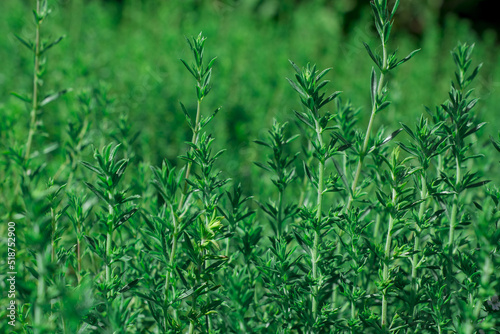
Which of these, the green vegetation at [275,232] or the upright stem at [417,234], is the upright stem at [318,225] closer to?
the green vegetation at [275,232]

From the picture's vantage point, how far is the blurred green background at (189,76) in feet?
7.79

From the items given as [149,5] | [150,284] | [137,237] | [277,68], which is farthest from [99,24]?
[150,284]

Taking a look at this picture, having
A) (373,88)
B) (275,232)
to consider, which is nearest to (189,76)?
(275,232)

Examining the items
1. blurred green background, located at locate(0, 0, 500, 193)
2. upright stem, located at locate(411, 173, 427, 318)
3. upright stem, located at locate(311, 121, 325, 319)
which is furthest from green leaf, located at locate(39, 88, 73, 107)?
upright stem, located at locate(411, 173, 427, 318)

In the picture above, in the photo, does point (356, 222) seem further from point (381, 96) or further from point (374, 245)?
point (381, 96)

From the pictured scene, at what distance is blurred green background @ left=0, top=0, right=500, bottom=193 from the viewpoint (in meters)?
2.37

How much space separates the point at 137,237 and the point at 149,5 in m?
3.73

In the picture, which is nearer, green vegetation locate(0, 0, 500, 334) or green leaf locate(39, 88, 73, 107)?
green vegetation locate(0, 0, 500, 334)

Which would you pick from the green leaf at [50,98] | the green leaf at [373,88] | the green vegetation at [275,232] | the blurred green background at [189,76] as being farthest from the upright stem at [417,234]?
the green leaf at [50,98]

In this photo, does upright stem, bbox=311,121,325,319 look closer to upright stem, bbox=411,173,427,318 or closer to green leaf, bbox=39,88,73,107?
upright stem, bbox=411,173,427,318

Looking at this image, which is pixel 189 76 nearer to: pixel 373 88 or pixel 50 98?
pixel 50 98

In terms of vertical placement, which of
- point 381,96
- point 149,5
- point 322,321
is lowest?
point 322,321

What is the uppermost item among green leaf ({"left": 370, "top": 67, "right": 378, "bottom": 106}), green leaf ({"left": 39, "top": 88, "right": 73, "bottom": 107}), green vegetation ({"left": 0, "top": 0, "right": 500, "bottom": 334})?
green leaf ({"left": 370, "top": 67, "right": 378, "bottom": 106})

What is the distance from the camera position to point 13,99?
2264 millimetres
